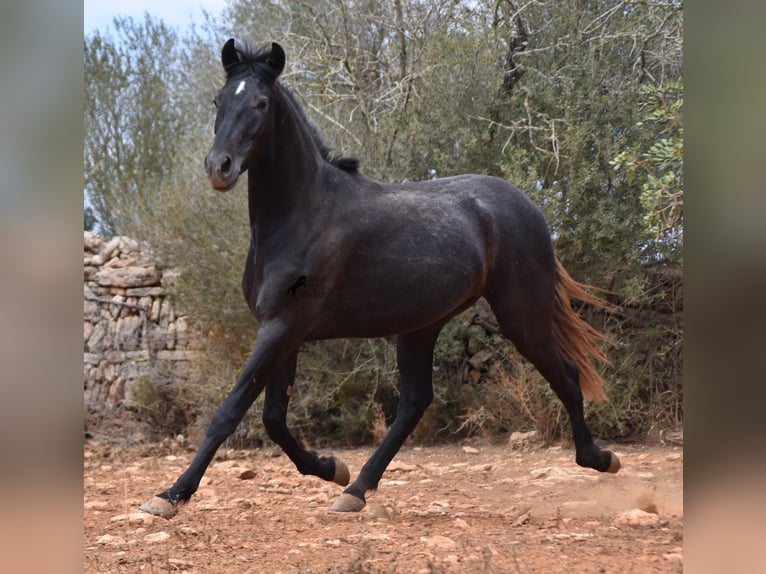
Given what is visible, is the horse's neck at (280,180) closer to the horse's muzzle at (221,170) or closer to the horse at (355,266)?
Result: the horse at (355,266)

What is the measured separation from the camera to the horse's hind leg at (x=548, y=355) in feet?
14.2

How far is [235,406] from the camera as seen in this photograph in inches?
137

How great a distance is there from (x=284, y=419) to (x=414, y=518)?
0.87 meters

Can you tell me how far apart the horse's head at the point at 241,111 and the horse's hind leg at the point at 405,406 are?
59.5 inches

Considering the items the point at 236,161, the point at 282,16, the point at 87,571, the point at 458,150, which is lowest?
the point at 87,571

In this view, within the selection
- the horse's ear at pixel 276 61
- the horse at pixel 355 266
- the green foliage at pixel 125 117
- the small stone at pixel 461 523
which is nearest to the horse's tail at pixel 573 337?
the horse at pixel 355 266

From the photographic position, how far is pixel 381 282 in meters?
3.93

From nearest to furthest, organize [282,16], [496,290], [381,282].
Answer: [381,282] < [496,290] < [282,16]

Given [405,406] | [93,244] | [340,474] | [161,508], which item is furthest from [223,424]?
[93,244]

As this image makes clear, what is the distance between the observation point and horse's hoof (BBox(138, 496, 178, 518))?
3.23m

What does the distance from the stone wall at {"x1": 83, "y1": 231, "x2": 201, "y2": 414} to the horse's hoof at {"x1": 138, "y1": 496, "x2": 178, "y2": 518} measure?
4942 mm
